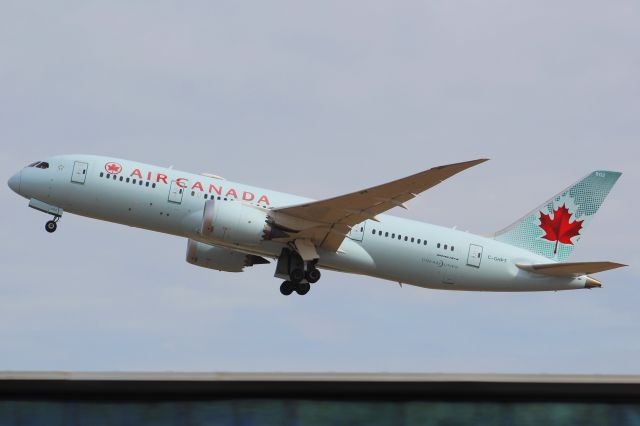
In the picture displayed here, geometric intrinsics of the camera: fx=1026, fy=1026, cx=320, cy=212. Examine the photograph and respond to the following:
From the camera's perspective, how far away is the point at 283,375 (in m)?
17.5

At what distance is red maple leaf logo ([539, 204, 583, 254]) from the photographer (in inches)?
1774

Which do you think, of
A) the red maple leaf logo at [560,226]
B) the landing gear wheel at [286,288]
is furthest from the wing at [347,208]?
the red maple leaf logo at [560,226]

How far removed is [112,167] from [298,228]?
7286 millimetres

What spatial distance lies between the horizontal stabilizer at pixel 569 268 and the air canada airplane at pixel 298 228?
45 mm

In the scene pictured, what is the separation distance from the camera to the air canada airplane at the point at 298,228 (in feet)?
123

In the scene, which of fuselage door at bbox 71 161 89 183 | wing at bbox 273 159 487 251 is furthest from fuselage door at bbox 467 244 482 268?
fuselage door at bbox 71 161 89 183

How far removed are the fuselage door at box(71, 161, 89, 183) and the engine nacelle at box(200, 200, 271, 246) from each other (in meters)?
4.98

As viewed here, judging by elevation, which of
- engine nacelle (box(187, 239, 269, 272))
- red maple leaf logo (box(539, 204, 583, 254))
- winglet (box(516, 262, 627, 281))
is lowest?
engine nacelle (box(187, 239, 269, 272))

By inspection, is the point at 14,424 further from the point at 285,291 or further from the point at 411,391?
the point at 285,291

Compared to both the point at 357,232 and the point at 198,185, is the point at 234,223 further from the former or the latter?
the point at 357,232

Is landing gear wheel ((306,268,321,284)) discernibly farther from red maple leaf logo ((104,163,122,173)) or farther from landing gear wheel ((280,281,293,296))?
red maple leaf logo ((104,163,122,173))

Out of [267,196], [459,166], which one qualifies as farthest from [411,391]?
[267,196]

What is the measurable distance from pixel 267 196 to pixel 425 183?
6676 mm

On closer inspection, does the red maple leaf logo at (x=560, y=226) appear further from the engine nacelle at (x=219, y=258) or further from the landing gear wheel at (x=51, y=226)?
the landing gear wheel at (x=51, y=226)
